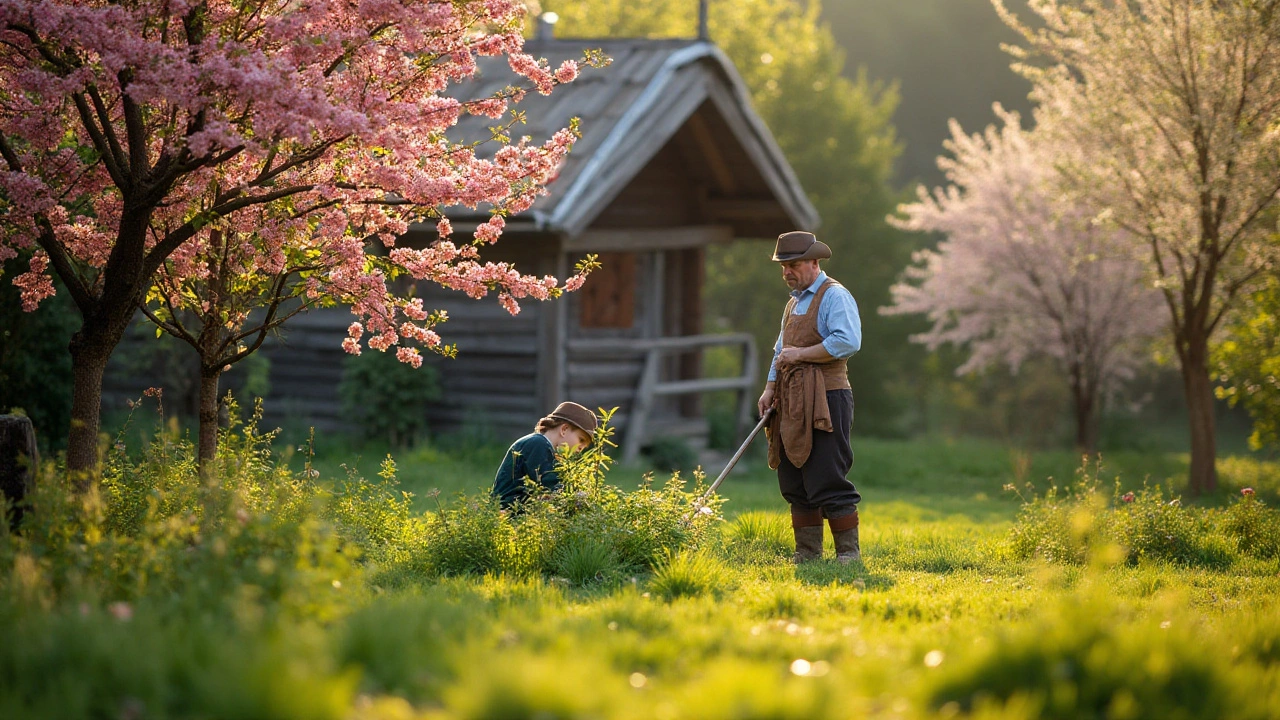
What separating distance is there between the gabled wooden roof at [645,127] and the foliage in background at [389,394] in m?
2.55

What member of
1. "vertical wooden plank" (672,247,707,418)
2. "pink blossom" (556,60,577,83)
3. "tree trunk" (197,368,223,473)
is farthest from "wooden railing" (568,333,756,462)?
"pink blossom" (556,60,577,83)

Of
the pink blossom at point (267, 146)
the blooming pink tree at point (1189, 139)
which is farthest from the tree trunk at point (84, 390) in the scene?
the blooming pink tree at point (1189, 139)

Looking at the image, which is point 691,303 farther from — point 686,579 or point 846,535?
point 686,579

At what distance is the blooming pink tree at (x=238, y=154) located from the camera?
527cm

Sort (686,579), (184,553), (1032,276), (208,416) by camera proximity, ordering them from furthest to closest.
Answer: (1032,276) → (208,416) → (686,579) → (184,553)

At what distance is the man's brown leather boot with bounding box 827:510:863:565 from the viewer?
6922 mm

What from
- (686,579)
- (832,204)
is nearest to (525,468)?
(686,579)

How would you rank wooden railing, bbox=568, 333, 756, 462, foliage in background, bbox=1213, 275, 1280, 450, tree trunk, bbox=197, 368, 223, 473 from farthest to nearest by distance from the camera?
1. wooden railing, bbox=568, 333, 756, 462
2. foliage in background, bbox=1213, 275, 1280, 450
3. tree trunk, bbox=197, 368, 223, 473

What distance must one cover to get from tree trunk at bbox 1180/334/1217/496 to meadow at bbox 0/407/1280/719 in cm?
599

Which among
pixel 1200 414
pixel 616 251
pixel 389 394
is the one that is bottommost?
pixel 1200 414

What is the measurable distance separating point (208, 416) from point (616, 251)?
8.71 m

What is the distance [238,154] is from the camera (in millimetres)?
6203

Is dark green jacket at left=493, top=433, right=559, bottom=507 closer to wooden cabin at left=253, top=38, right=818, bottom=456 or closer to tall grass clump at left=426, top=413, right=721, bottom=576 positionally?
tall grass clump at left=426, top=413, right=721, bottom=576

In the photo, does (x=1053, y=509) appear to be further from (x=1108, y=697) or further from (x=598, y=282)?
(x=598, y=282)
